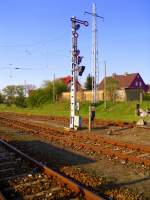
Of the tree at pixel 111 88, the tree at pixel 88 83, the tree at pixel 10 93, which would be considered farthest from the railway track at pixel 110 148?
the tree at pixel 10 93

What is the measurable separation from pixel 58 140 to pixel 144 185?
30.6ft

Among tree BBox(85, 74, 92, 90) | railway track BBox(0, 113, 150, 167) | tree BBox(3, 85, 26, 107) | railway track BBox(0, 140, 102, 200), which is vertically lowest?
railway track BBox(0, 140, 102, 200)

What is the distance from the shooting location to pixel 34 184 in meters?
9.07

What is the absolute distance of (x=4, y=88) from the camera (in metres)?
85.6

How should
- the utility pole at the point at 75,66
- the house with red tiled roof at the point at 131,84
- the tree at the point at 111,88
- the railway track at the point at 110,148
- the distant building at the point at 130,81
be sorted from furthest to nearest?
1. the distant building at the point at 130,81
2. the house with red tiled roof at the point at 131,84
3. the tree at the point at 111,88
4. the utility pole at the point at 75,66
5. the railway track at the point at 110,148

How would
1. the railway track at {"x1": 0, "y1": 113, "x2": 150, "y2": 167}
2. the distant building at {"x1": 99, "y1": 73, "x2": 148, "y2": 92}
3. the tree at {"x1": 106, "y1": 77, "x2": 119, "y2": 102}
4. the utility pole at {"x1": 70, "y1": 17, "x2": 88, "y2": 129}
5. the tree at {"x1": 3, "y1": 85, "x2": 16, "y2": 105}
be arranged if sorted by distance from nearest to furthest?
the railway track at {"x1": 0, "y1": 113, "x2": 150, "y2": 167} < the utility pole at {"x1": 70, "y1": 17, "x2": 88, "y2": 129} < the tree at {"x1": 106, "y1": 77, "x2": 119, "y2": 102} < the distant building at {"x1": 99, "y1": 73, "x2": 148, "y2": 92} < the tree at {"x1": 3, "y1": 85, "x2": 16, "y2": 105}

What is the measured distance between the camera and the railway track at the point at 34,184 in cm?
808

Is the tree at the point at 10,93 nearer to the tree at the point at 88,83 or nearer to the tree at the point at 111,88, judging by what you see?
the tree at the point at 88,83

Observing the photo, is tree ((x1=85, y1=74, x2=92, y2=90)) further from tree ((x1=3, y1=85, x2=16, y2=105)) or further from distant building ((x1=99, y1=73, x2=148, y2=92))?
tree ((x1=3, y1=85, x2=16, y2=105))

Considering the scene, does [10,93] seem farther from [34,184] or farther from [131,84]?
[34,184]

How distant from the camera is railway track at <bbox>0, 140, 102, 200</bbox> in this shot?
8.08 meters

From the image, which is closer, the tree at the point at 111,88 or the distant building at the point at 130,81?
the tree at the point at 111,88

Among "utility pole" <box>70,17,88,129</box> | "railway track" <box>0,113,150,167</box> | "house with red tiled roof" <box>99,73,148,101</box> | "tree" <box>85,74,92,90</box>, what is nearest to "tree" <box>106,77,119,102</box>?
"house with red tiled roof" <box>99,73,148,101</box>

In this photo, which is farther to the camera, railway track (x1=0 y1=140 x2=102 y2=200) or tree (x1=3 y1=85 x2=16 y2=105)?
tree (x1=3 y1=85 x2=16 y2=105)
